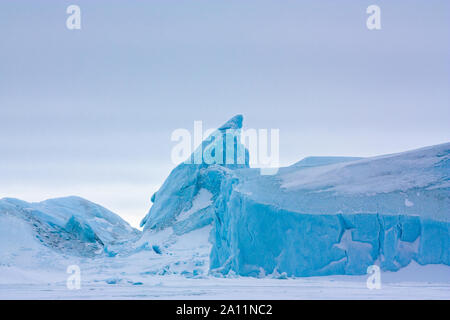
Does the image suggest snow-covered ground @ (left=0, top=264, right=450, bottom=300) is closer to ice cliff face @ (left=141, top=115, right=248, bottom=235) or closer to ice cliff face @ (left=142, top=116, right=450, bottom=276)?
ice cliff face @ (left=142, top=116, right=450, bottom=276)

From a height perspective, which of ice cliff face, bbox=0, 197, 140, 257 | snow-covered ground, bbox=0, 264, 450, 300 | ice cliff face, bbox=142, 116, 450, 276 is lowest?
ice cliff face, bbox=0, 197, 140, 257

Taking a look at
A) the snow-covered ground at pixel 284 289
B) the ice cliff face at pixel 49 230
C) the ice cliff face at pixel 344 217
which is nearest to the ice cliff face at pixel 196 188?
the ice cliff face at pixel 49 230

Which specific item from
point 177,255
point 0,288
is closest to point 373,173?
point 0,288

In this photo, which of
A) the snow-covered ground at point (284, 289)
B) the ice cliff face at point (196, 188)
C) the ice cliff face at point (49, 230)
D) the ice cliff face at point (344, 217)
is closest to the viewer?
the snow-covered ground at point (284, 289)

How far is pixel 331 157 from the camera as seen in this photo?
54.8 feet

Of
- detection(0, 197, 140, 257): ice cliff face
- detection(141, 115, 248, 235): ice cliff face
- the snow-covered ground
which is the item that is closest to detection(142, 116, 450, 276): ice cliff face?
the snow-covered ground

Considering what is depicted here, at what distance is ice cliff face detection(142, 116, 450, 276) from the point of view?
10938 millimetres

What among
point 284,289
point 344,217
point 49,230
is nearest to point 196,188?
point 49,230

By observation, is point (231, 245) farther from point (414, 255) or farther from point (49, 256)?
point (49, 256)

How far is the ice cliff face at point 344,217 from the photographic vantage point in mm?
10938

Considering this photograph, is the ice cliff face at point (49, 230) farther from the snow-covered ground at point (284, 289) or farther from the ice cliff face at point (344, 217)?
the snow-covered ground at point (284, 289)

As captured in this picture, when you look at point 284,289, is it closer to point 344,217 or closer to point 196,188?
point 344,217

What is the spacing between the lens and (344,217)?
11406mm

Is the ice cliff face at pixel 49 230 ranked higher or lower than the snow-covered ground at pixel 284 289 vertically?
lower
